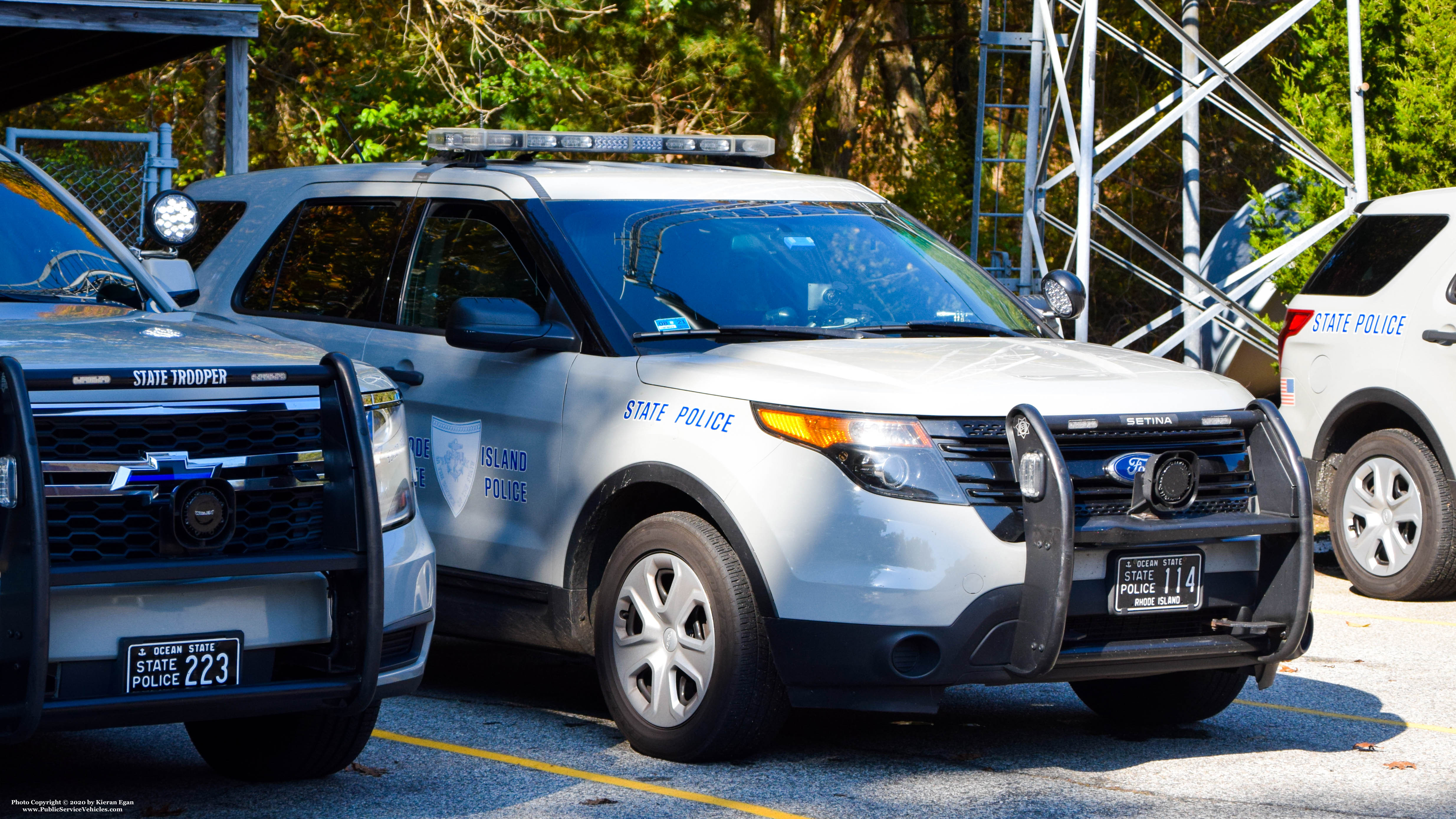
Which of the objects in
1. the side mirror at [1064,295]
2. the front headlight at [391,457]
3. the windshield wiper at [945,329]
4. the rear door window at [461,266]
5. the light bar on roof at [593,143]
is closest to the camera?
the front headlight at [391,457]

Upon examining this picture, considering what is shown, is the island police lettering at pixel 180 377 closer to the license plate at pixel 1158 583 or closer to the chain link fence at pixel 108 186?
the license plate at pixel 1158 583

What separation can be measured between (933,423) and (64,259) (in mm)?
2772

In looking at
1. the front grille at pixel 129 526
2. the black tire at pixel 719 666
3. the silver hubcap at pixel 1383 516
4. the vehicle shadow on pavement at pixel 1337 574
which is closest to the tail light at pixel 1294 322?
the silver hubcap at pixel 1383 516

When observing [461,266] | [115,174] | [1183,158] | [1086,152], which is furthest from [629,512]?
[1183,158]

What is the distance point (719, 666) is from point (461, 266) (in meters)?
2.02

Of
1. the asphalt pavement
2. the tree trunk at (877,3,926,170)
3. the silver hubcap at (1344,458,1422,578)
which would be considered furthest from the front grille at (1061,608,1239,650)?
the tree trunk at (877,3,926,170)

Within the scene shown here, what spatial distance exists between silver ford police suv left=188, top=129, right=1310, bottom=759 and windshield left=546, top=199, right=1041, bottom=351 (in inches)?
0.5

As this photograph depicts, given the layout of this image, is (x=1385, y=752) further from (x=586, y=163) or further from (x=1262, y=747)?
(x=586, y=163)

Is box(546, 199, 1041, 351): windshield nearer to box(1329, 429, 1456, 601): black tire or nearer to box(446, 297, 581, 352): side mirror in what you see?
box(446, 297, 581, 352): side mirror

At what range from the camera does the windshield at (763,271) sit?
6.17m

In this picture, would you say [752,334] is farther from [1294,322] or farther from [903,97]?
[903,97]

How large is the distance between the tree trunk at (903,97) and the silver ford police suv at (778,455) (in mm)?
19463

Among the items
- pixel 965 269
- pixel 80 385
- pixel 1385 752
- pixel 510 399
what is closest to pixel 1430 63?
pixel 965 269

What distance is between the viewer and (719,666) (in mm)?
5398
